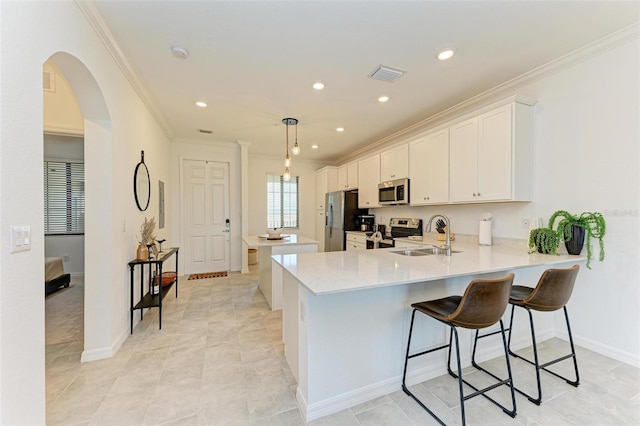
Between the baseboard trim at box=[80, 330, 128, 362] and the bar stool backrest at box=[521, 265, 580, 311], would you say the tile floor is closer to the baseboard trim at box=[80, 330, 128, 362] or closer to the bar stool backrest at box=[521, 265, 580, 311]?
the baseboard trim at box=[80, 330, 128, 362]

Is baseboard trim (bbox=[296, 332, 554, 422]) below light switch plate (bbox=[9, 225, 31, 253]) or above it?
below

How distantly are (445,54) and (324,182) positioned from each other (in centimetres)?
412

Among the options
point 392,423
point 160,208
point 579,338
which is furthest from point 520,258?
point 160,208

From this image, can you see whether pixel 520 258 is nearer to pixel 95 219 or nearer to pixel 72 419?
pixel 72 419

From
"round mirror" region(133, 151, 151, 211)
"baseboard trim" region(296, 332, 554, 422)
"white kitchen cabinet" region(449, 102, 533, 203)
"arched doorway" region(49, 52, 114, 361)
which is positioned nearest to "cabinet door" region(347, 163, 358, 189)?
"white kitchen cabinet" region(449, 102, 533, 203)

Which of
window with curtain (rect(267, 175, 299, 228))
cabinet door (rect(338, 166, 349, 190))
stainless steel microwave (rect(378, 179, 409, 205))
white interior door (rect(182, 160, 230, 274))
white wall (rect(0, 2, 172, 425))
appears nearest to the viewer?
white wall (rect(0, 2, 172, 425))

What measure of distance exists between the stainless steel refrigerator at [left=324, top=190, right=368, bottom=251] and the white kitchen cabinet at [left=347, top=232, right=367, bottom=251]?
0.16 metres

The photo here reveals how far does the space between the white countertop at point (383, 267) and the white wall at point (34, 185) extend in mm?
1300

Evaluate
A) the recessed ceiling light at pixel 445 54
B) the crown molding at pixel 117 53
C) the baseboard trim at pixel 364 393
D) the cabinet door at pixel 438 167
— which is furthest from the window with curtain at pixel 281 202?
the baseboard trim at pixel 364 393

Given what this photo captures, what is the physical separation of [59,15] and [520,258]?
11.9 feet

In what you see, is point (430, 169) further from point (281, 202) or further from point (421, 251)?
point (281, 202)

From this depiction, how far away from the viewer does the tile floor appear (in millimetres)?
1540

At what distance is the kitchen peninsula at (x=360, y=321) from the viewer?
5.10 ft

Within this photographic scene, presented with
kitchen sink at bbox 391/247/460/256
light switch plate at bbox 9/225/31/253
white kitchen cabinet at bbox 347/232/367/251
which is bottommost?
white kitchen cabinet at bbox 347/232/367/251
